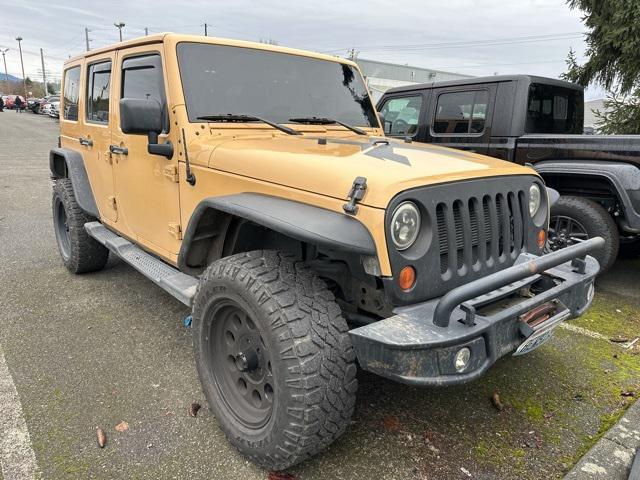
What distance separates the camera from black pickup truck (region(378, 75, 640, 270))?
4.48 meters

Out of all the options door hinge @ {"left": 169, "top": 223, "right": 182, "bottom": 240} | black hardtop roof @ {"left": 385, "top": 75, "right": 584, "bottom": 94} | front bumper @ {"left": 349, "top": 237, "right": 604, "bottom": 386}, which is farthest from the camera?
black hardtop roof @ {"left": 385, "top": 75, "right": 584, "bottom": 94}

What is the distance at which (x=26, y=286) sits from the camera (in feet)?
14.9

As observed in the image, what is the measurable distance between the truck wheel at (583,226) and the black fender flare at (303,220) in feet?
10.6

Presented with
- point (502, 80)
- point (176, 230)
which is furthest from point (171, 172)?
point (502, 80)

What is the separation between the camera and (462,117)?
5734 mm

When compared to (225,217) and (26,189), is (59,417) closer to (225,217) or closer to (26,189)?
(225,217)

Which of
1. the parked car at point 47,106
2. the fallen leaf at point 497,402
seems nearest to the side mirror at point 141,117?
the fallen leaf at point 497,402

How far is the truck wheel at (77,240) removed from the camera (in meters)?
4.58

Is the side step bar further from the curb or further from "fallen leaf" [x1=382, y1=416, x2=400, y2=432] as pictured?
the curb

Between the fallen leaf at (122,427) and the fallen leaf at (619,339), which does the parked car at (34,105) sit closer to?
the fallen leaf at (122,427)

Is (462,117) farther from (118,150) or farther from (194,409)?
(194,409)

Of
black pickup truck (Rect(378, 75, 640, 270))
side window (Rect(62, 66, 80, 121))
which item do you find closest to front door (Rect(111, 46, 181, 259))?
side window (Rect(62, 66, 80, 121))

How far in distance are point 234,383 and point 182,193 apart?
3.91 ft

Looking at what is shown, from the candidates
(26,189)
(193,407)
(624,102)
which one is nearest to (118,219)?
(193,407)
